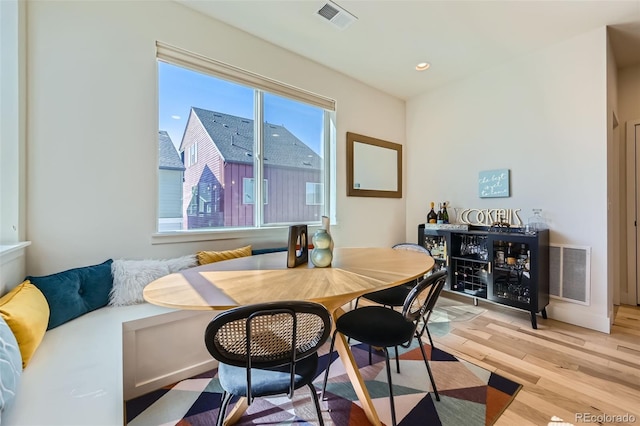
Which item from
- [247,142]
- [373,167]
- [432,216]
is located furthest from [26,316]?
[432,216]

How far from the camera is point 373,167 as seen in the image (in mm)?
3680

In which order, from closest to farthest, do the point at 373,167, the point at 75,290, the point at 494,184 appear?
the point at 75,290, the point at 494,184, the point at 373,167

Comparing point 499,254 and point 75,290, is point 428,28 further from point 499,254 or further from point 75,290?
point 75,290

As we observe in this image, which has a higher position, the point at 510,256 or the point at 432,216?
the point at 432,216

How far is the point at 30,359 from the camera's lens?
1207mm

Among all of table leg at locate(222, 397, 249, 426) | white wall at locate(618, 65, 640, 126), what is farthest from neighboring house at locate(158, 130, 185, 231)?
white wall at locate(618, 65, 640, 126)

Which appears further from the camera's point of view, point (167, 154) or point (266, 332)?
point (167, 154)

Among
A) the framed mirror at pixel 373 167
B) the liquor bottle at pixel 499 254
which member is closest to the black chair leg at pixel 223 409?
the framed mirror at pixel 373 167

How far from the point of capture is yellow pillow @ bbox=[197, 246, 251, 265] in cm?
215

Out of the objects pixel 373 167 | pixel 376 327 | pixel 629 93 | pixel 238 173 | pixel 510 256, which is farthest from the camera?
pixel 373 167

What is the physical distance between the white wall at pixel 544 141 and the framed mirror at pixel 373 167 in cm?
45

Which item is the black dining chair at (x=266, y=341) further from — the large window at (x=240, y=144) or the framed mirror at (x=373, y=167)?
the framed mirror at (x=373, y=167)

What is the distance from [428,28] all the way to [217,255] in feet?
8.84

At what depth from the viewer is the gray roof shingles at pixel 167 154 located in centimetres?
221
